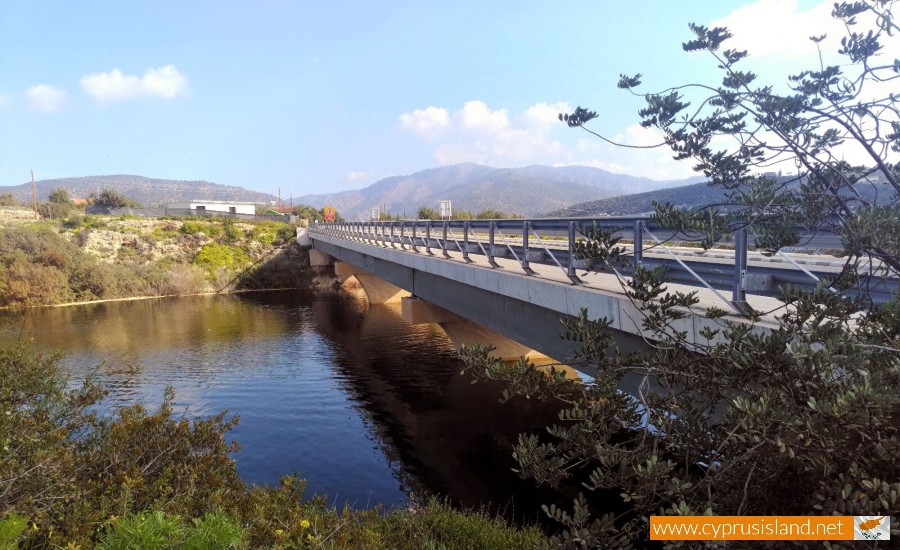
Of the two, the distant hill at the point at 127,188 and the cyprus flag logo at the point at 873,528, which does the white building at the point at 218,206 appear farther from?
the cyprus flag logo at the point at 873,528

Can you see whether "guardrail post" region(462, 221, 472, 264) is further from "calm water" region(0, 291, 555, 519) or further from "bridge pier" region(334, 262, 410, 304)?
"bridge pier" region(334, 262, 410, 304)

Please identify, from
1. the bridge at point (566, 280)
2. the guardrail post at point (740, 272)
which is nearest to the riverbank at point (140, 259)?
the bridge at point (566, 280)

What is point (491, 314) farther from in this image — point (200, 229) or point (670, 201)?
point (200, 229)

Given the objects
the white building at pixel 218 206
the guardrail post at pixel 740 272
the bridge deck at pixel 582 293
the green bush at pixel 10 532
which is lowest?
the green bush at pixel 10 532

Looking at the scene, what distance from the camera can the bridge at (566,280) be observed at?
4871mm

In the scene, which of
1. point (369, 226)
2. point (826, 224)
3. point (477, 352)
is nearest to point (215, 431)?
point (477, 352)

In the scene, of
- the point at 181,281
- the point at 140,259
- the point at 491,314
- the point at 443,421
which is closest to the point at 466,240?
the point at 491,314

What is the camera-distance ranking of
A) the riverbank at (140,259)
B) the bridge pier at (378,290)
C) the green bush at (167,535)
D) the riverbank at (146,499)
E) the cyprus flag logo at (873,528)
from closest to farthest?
the cyprus flag logo at (873,528)
the green bush at (167,535)
the riverbank at (146,499)
the riverbank at (140,259)
the bridge pier at (378,290)

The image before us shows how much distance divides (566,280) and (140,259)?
1727 inches

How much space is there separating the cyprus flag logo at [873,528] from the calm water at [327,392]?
7989mm

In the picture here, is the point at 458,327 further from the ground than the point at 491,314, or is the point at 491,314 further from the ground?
the point at 491,314

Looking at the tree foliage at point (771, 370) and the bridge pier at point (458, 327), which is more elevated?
the tree foliage at point (771, 370)

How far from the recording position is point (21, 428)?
5.42 metres

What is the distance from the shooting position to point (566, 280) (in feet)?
26.6
